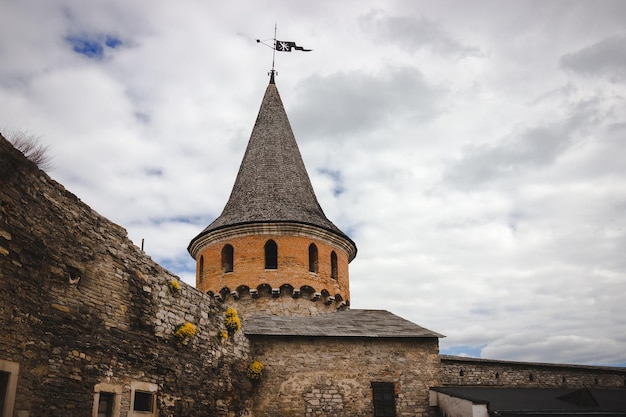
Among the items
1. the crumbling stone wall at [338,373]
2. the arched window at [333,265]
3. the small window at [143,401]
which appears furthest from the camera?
the arched window at [333,265]

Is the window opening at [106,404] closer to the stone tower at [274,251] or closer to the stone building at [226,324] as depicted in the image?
the stone building at [226,324]

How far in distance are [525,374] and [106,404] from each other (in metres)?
15.2

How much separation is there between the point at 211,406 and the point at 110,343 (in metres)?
4.50

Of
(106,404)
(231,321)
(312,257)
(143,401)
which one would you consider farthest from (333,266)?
(106,404)

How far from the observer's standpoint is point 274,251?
23562 mm

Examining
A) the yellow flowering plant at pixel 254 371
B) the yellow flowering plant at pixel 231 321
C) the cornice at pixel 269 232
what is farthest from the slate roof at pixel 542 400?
the cornice at pixel 269 232

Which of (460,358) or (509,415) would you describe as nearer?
(509,415)

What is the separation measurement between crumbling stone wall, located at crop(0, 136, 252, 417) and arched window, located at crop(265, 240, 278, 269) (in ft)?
26.8

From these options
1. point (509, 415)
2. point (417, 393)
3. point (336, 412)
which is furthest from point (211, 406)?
point (509, 415)

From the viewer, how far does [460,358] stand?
19.7 meters

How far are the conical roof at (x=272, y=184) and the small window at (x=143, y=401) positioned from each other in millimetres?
11255

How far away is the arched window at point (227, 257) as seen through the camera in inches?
928

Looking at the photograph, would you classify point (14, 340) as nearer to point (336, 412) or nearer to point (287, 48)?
point (336, 412)

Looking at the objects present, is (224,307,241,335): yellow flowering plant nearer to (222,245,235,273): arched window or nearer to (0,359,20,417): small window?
(222,245,235,273): arched window
